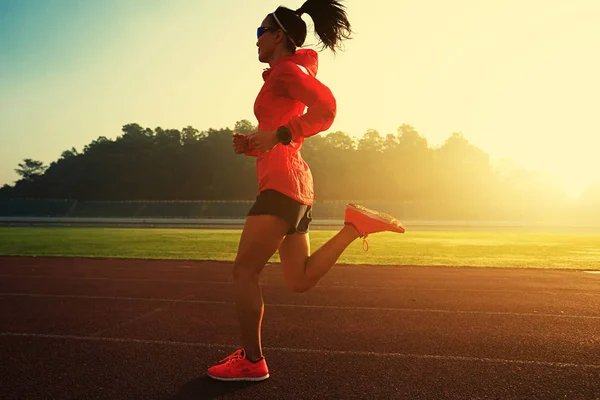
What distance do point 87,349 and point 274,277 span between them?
4.84 meters

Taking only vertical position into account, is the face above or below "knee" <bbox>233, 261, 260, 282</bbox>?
above

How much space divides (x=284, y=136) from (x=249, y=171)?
72505mm

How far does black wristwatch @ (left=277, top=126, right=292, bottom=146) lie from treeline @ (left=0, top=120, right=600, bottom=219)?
66409 mm

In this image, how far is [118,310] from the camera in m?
6.11

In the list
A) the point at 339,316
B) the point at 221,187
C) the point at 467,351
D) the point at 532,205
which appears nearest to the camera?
the point at 467,351

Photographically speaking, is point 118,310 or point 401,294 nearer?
point 118,310

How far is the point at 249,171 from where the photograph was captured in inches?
2955

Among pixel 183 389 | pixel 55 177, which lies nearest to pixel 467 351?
pixel 183 389

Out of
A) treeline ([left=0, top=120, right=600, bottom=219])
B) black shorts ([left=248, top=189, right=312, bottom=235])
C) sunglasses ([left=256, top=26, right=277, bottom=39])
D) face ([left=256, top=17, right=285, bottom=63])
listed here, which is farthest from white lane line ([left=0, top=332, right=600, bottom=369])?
treeline ([left=0, top=120, right=600, bottom=219])

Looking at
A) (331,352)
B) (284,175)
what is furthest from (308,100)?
(331,352)

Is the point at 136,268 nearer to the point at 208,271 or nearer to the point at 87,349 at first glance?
the point at 208,271

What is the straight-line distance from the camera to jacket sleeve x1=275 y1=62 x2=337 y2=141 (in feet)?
9.96

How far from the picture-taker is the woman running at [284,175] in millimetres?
3064

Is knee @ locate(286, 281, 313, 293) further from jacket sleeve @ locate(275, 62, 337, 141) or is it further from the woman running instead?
jacket sleeve @ locate(275, 62, 337, 141)
